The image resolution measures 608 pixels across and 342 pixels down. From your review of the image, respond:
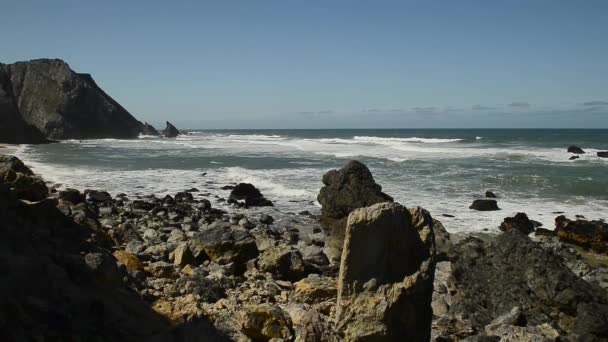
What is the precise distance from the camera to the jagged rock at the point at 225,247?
9.42 meters

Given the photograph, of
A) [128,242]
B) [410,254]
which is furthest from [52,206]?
[410,254]

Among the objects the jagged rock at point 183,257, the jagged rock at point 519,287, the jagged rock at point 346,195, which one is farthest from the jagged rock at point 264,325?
the jagged rock at point 346,195

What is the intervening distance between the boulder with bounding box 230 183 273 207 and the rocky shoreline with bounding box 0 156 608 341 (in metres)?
7.10

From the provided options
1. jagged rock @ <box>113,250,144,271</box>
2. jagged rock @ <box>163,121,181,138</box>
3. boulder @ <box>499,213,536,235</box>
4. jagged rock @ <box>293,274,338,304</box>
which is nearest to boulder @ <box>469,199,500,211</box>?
boulder @ <box>499,213,536,235</box>

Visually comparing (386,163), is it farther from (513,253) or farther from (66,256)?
(66,256)

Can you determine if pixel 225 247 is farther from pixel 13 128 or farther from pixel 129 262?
pixel 13 128

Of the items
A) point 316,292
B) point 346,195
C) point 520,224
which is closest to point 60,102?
point 346,195

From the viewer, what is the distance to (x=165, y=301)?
255 inches

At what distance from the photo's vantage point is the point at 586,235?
14305mm

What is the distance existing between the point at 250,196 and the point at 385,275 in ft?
51.2

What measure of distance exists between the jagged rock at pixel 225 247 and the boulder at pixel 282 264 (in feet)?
1.76

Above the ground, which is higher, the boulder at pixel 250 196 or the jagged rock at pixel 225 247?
the jagged rock at pixel 225 247

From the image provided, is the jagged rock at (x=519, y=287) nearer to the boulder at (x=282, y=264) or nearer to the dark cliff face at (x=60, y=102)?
the boulder at (x=282, y=264)

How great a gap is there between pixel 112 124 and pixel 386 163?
65.5 m
